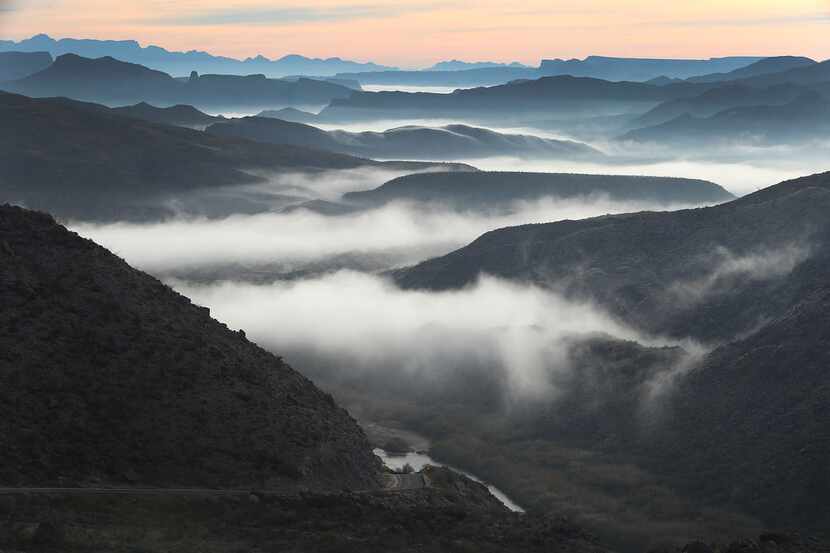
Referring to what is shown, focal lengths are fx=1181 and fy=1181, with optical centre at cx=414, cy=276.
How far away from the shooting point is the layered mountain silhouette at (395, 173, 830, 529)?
89938mm

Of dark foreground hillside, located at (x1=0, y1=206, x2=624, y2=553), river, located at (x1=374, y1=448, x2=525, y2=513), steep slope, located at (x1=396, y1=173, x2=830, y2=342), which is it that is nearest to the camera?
dark foreground hillside, located at (x1=0, y1=206, x2=624, y2=553)

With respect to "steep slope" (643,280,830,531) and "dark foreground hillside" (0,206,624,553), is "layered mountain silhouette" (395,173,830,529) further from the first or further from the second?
"dark foreground hillside" (0,206,624,553)

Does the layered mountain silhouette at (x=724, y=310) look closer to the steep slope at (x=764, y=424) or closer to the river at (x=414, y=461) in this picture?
the steep slope at (x=764, y=424)

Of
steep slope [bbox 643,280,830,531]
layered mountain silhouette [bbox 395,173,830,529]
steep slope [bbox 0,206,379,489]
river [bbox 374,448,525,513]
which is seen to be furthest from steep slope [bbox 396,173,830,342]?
steep slope [bbox 0,206,379,489]

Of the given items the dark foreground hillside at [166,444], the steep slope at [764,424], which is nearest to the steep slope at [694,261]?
the steep slope at [764,424]

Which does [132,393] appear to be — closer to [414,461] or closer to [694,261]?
[414,461]

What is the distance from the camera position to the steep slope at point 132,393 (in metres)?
62.9

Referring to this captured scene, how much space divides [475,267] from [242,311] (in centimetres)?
3505

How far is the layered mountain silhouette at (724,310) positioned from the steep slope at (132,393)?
32206 millimetres

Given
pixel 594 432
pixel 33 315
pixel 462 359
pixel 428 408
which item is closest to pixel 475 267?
pixel 462 359

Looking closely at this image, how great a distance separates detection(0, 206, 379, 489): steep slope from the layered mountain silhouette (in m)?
32.2

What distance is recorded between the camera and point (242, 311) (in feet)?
561

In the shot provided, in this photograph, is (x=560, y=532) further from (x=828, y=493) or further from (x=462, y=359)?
(x=462, y=359)

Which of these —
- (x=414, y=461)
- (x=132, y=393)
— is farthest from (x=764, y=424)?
(x=132, y=393)
